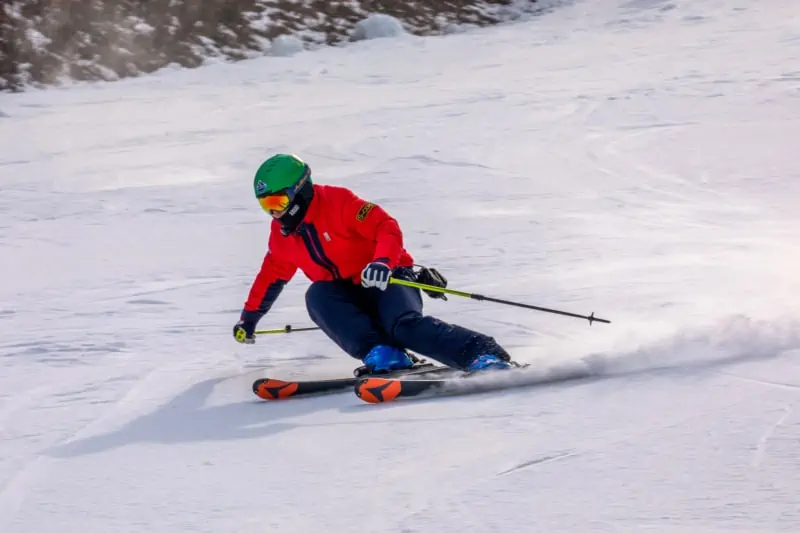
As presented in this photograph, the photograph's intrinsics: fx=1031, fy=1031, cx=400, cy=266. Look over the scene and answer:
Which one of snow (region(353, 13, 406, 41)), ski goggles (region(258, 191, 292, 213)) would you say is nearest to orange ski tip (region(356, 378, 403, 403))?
ski goggles (region(258, 191, 292, 213))

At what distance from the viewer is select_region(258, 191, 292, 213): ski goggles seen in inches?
188

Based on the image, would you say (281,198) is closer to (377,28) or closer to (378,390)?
(378,390)

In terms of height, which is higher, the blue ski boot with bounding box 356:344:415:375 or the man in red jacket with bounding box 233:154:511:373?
the man in red jacket with bounding box 233:154:511:373

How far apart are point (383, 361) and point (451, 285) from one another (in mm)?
2851

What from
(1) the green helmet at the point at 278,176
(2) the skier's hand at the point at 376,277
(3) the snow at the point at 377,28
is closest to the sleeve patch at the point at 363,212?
(1) the green helmet at the point at 278,176

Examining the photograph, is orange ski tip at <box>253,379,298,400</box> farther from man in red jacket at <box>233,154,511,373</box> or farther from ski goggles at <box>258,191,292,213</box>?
ski goggles at <box>258,191,292,213</box>

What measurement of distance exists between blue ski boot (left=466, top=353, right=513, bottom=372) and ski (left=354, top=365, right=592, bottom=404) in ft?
0.16

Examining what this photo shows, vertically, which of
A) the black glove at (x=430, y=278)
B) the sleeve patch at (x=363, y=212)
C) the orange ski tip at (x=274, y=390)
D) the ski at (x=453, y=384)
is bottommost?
the orange ski tip at (x=274, y=390)

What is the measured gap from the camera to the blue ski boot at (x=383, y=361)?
4660mm

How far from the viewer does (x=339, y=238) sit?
489 cm

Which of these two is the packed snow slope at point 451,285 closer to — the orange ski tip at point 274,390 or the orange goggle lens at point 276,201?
the orange ski tip at point 274,390

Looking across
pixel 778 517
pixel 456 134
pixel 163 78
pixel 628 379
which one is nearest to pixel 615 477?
pixel 778 517

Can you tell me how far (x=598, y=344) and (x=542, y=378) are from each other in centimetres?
105

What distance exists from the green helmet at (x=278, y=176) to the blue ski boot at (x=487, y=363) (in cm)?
116
